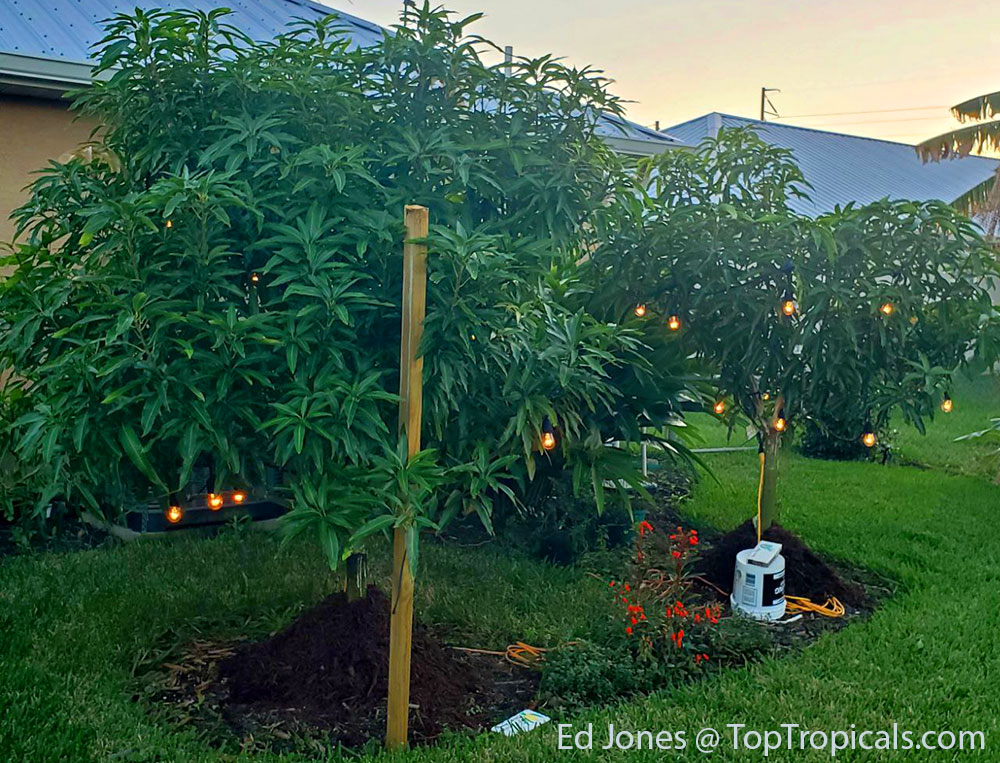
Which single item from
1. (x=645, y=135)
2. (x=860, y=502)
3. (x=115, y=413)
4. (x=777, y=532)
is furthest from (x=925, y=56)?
(x=115, y=413)

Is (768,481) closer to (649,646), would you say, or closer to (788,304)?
Result: (788,304)

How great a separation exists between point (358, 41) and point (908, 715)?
6.54 m

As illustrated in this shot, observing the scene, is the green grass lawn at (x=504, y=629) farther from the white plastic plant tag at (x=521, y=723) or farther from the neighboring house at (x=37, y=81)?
the neighboring house at (x=37, y=81)

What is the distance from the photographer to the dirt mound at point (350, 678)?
301cm

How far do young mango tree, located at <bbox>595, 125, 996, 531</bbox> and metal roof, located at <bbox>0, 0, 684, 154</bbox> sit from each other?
690 mm

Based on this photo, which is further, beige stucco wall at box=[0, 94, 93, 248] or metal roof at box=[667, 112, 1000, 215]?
metal roof at box=[667, 112, 1000, 215]

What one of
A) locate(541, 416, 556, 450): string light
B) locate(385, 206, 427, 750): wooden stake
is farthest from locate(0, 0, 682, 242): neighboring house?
locate(385, 206, 427, 750): wooden stake

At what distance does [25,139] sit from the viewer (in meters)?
5.48

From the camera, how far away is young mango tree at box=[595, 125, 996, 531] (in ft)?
13.3

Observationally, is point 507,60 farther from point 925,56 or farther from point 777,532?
point 925,56

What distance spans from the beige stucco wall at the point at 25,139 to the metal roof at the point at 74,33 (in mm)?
162

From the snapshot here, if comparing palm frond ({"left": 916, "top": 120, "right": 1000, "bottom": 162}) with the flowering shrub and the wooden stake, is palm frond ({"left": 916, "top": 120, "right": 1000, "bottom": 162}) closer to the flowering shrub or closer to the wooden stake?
the flowering shrub

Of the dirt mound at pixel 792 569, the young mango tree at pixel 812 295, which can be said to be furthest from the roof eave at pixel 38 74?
the dirt mound at pixel 792 569

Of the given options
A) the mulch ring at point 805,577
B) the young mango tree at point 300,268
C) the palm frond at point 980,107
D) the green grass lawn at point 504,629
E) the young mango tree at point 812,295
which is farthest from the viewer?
the palm frond at point 980,107
